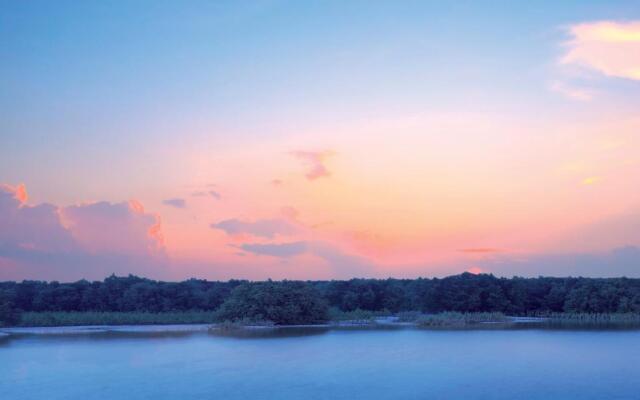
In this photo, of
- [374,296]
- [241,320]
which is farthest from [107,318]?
[374,296]

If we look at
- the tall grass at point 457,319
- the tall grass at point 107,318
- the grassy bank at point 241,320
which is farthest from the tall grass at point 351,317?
the tall grass at point 107,318

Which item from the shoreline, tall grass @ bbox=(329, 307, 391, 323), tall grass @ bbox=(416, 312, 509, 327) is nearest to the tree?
the shoreline

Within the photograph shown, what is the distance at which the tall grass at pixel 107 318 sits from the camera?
40438mm

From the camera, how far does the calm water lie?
16.9 metres

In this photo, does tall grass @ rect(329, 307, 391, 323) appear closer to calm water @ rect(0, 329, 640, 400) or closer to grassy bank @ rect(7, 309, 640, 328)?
grassy bank @ rect(7, 309, 640, 328)

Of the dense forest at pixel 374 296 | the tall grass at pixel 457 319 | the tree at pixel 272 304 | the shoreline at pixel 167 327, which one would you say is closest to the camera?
the shoreline at pixel 167 327

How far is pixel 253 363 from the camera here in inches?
888

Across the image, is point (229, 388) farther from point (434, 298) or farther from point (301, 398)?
point (434, 298)

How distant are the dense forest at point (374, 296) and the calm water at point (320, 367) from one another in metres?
14.7

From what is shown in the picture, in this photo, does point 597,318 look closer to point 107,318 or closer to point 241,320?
point 241,320

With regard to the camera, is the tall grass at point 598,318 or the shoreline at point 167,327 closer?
the shoreline at point 167,327

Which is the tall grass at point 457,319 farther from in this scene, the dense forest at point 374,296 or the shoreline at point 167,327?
the dense forest at point 374,296

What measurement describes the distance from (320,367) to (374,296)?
110 ft

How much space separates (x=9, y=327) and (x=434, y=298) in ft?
99.2
